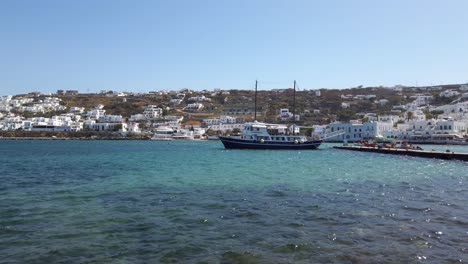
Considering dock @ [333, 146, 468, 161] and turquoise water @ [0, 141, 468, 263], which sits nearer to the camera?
turquoise water @ [0, 141, 468, 263]

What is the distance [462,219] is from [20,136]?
12946cm

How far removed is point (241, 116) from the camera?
497ft

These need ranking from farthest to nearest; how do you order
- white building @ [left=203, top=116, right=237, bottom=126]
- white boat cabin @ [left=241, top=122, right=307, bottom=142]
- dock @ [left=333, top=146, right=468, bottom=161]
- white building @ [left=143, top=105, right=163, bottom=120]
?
1. white building @ [left=143, top=105, right=163, bottom=120]
2. white building @ [left=203, top=116, right=237, bottom=126]
3. white boat cabin @ [left=241, top=122, right=307, bottom=142]
4. dock @ [left=333, top=146, right=468, bottom=161]

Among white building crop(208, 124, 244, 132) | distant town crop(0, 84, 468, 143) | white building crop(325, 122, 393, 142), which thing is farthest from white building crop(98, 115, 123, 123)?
white building crop(325, 122, 393, 142)

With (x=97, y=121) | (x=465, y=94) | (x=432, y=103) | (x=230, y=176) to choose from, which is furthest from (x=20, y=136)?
(x=465, y=94)

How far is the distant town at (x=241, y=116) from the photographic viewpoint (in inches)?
4214

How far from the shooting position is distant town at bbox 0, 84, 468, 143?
10703cm

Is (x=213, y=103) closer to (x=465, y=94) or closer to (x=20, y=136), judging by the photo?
(x=20, y=136)

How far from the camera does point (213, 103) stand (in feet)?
617

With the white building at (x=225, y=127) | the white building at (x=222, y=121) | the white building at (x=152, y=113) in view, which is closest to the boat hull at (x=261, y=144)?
the white building at (x=225, y=127)

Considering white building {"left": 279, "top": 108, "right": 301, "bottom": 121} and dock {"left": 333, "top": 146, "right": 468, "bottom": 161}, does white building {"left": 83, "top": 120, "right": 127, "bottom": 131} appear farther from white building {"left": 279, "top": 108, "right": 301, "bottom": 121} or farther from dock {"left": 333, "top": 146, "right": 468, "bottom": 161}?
dock {"left": 333, "top": 146, "right": 468, "bottom": 161}

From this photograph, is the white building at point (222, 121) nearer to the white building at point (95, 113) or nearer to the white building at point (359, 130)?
the white building at point (359, 130)

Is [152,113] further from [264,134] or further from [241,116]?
[264,134]

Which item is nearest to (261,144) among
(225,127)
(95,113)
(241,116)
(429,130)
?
(429,130)
